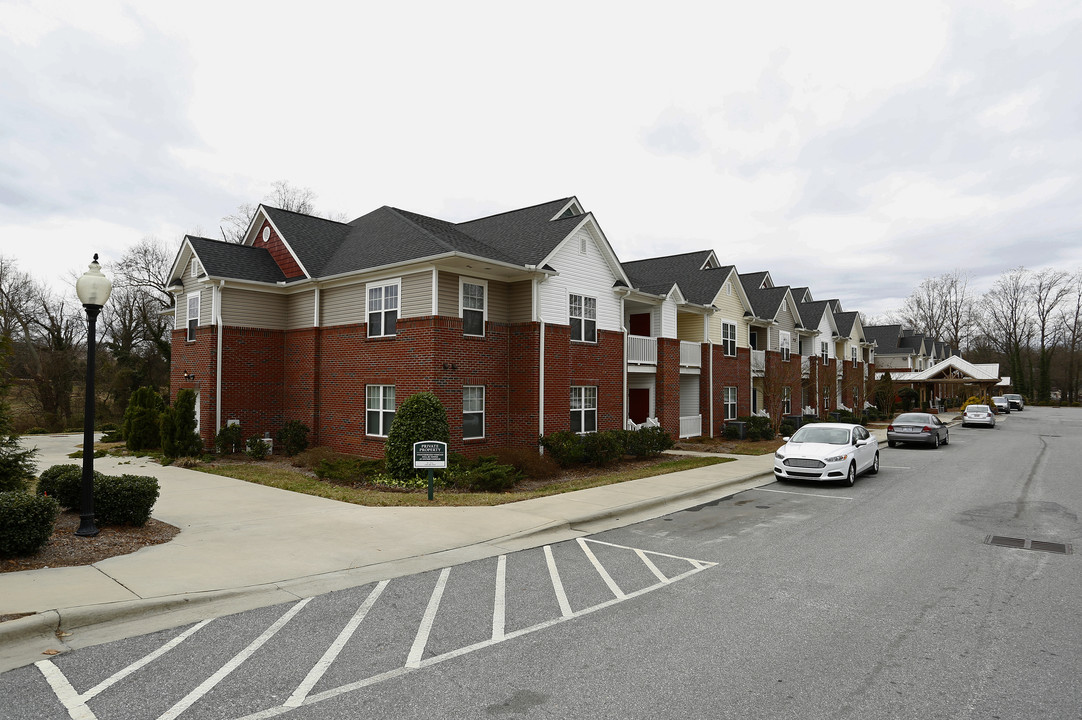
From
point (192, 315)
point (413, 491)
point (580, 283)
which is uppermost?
point (580, 283)

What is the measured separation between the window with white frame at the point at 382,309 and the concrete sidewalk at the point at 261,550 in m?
5.84

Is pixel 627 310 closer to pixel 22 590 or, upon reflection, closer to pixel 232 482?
pixel 232 482

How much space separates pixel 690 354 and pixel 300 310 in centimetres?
1637

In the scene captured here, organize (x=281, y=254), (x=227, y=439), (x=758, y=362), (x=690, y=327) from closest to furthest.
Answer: (x=227, y=439)
(x=281, y=254)
(x=690, y=327)
(x=758, y=362)

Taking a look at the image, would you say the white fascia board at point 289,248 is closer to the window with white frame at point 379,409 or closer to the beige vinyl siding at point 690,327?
the window with white frame at point 379,409

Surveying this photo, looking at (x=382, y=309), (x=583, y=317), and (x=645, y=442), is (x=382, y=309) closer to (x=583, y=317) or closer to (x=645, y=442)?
(x=583, y=317)

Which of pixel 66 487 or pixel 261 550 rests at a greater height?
pixel 66 487

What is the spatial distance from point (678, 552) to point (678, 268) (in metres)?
25.0

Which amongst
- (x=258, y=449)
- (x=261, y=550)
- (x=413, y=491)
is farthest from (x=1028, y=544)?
(x=258, y=449)

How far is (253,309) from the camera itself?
67.2ft

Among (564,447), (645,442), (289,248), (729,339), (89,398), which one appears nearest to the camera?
(89,398)

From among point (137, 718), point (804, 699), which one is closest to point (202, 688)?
point (137, 718)

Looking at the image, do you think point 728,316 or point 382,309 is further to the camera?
point 728,316

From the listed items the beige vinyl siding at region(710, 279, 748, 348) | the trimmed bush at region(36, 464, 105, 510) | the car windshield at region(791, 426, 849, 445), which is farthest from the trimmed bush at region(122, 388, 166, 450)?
the beige vinyl siding at region(710, 279, 748, 348)
